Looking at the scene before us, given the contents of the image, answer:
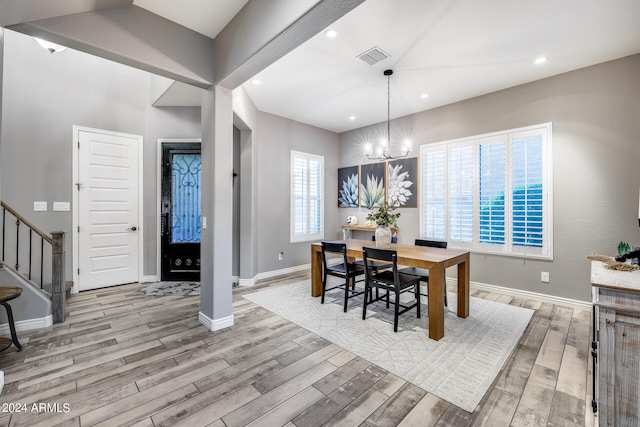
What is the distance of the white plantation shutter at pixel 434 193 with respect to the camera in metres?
4.57

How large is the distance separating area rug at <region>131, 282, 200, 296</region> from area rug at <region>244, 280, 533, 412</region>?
1.03 meters

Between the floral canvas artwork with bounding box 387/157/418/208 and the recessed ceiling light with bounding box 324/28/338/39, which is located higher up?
the recessed ceiling light with bounding box 324/28/338/39

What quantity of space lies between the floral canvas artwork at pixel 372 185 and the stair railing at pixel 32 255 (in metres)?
4.44

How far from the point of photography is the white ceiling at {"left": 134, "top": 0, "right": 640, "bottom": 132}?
7.76 feet

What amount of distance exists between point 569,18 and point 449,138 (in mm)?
2089

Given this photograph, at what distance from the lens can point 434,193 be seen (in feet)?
15.3

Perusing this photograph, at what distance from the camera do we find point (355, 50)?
118 inches

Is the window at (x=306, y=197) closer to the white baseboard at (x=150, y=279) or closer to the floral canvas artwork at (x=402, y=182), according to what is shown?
the floral canvas artwork at (x=402, y=182)

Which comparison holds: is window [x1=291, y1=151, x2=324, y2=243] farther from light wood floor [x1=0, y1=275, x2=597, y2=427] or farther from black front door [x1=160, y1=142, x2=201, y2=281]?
light wood floor [x1=0, y1=275, x2=597, y2=427]

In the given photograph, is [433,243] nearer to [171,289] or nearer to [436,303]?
[436,303]

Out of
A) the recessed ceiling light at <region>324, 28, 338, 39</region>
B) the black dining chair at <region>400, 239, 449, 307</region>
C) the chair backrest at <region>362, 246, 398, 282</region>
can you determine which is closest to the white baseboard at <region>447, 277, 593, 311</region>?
the black dining chair at <region>400, 239, 449, 307</region>

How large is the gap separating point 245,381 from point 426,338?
66.1 inches

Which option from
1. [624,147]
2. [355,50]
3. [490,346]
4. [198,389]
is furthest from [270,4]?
[624,147]

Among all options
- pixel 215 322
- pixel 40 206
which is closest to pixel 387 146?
pixel 215 322
